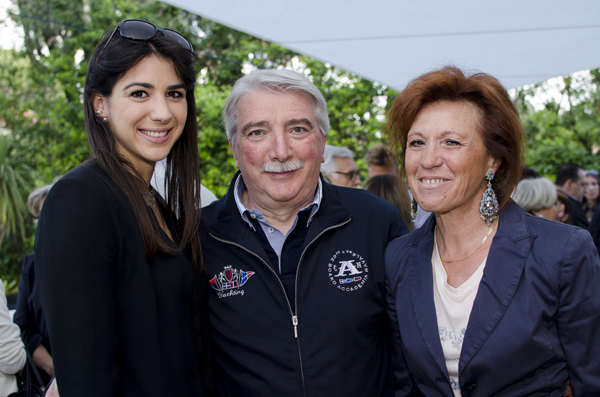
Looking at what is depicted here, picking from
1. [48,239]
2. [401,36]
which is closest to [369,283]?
[48,239]

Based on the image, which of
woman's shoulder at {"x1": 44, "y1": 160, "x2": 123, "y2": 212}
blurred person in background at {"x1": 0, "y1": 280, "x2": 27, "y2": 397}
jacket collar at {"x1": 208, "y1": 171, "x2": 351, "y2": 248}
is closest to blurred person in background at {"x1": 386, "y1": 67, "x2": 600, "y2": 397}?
jacket collar at {"x1": 208, "y1": 171, "x2": 351, "y2": 248}

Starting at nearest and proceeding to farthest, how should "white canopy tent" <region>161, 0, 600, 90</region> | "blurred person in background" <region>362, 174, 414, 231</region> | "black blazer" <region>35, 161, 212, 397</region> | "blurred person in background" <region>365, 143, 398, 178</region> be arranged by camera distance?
"black blazer" <region>35, 161, 212, 397</region> < "white canopy tent" <region>161, 0, 600, 90</region> < "blurred person in background" <region>362, 174, 414, 231</region> < "blurred person in background" <region>365, 143, 398, 178</region>

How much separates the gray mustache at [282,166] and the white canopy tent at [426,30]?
1.69m

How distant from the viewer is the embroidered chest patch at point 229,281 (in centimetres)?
218

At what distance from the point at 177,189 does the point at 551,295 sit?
1.62 meters

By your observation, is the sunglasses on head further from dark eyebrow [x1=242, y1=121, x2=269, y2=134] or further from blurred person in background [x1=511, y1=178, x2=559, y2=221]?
blurred person in background [x1=511, y1=178, x2=559, y2=221]

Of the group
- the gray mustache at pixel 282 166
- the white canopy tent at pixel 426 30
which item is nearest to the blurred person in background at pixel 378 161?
the white canopy tent at pixel 426 30

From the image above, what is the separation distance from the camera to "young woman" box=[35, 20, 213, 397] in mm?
1453

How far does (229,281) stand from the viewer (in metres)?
→ 2.20

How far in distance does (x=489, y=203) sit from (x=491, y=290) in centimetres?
37

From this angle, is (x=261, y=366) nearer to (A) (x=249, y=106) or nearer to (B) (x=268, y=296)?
(B) (x=268, y=296)

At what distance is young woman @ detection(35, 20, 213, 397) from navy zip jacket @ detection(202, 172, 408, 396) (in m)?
0.14

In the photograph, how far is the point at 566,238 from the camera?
5.81 feet

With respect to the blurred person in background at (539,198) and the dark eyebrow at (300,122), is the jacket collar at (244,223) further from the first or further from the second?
the blurred person in background at (539,198)
